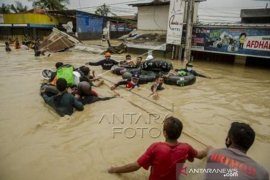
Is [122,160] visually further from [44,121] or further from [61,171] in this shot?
[44,121]

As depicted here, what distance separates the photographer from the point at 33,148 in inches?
175

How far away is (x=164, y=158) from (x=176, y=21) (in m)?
15.1

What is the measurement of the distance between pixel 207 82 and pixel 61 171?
8.10 metres

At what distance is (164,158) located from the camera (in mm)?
2678

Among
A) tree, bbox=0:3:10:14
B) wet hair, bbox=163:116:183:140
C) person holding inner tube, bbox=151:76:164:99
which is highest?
tree, bbox=0:3:10:14

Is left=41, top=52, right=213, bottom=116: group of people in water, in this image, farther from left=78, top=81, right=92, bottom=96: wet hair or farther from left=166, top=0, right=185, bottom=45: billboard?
left=166, top=0, right=185, bottom=45: billboard

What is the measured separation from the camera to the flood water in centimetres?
396

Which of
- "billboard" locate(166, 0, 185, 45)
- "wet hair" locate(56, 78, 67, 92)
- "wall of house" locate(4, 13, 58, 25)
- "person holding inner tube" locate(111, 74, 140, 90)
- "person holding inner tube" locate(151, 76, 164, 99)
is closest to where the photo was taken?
"wet hair" locate(56, 78, 67, 92)

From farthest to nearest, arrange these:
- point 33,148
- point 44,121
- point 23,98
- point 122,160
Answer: point 23,98
point 44,121
point 33,148
point 122,160

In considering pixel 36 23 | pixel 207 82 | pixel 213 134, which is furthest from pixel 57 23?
pixel 213 134

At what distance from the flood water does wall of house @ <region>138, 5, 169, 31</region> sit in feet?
41.4

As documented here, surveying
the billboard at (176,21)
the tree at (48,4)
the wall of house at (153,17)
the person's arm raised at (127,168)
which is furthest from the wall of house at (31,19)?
the person's arm raised at (127,168)

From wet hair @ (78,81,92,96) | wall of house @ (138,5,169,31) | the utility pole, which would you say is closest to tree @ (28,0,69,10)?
wall of house @ (138,5,169,31)

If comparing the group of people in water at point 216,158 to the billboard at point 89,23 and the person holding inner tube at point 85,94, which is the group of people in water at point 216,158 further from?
the billboard at point 89,23
